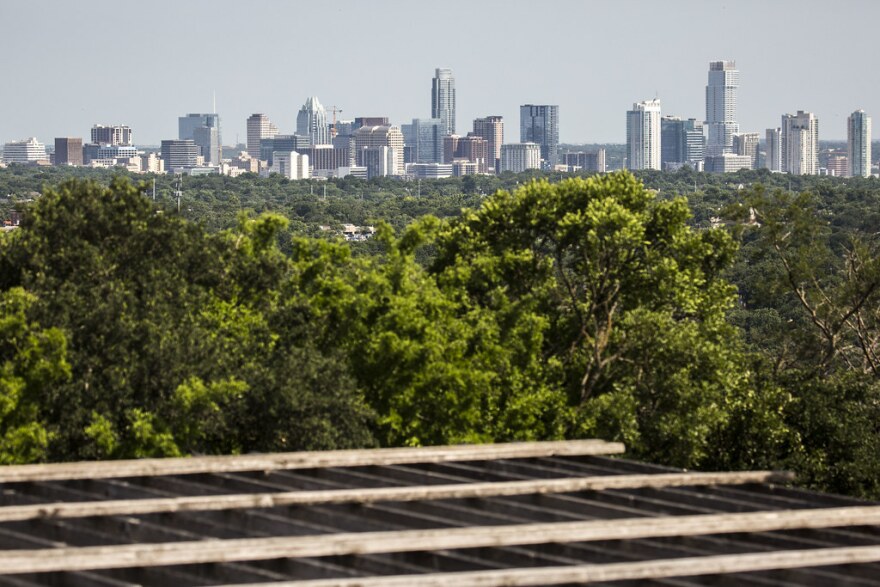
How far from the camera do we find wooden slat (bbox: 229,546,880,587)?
33.9 ft

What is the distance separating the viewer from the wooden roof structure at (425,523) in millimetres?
10625

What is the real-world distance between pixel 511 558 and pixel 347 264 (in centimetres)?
1732

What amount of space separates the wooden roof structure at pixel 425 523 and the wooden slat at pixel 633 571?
0.01m

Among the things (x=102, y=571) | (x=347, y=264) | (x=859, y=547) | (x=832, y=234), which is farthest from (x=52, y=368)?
(x=832, y=234)

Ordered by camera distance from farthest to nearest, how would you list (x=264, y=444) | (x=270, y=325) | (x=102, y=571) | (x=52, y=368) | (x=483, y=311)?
(x=483, y=311)
(x=270, y=325)
(x=264, y=444)
(x=52, y=368)
(x=102, y=571)

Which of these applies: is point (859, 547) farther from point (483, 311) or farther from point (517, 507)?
point (483, 311)

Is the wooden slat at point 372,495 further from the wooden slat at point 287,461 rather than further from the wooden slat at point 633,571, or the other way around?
the wooden slat at point 633,571

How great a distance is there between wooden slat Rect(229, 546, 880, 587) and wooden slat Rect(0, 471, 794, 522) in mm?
2009

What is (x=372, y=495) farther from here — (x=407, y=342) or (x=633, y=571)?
(x=407, y=342)

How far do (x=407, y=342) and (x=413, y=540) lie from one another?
12556 millimetres

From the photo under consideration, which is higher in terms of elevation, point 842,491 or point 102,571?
point 102,571

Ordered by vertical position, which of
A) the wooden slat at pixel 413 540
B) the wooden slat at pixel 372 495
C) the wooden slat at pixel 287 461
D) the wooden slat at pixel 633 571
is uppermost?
the wooden slat at pixel 287 461

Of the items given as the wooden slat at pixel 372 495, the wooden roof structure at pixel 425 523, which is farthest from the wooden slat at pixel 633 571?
the wooden slat at pixel 372 495

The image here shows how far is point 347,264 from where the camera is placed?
92.1 ft
